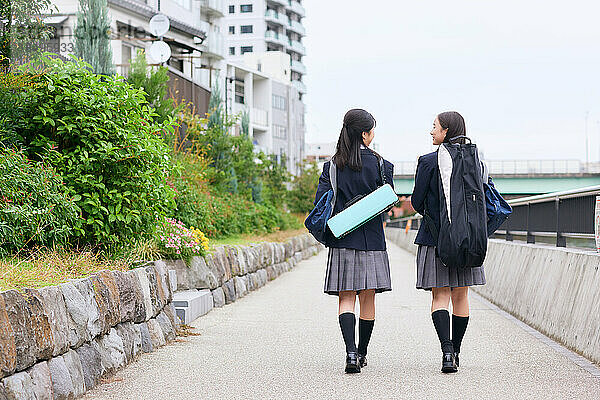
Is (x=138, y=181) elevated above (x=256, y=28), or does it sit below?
below

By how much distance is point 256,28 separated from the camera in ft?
323

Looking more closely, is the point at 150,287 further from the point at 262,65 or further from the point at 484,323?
the point at 262,65

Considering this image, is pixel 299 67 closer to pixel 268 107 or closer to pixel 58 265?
pixel 268 107

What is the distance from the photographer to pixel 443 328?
22.3 feet

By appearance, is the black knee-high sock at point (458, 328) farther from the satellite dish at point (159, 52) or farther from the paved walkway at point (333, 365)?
the satellite dish at point (159, 52)

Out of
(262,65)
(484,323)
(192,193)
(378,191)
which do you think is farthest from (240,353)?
(262,65)

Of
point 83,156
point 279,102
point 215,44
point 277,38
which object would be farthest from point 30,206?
point 277,38

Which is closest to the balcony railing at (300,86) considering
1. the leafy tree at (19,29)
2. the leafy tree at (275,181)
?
the leafy tree at (275,181)

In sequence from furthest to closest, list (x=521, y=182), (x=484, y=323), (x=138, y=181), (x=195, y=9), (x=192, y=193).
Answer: (x=521, y=182), (x=195, y=9), (x=192, y=193), (x=484, y=323), (x=138, y=181)

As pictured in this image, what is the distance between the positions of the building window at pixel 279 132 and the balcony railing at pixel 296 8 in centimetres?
2136

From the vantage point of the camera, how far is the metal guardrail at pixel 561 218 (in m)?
9.00

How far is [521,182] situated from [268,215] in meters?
38.6

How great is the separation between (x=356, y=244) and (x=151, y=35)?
2649 cm

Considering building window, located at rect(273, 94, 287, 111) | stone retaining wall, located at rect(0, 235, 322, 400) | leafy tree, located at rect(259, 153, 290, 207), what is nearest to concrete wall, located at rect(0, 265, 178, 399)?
stone retaining wall, located at rect(0, 235, 322, 400)
